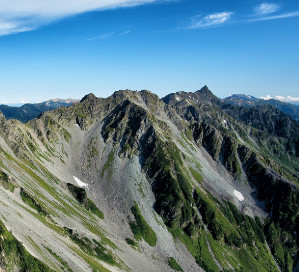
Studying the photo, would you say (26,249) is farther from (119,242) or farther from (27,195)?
(119,242)

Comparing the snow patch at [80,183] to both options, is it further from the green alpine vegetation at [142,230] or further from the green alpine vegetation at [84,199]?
the green alpine vegetation at [142,230]

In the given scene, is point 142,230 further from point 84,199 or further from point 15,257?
point 15,257

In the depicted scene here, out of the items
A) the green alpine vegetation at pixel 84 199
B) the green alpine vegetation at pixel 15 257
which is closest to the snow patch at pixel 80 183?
the green alpine vegetation at pixel 84 199

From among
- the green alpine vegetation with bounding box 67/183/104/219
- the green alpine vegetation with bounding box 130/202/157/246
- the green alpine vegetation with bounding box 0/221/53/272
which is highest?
the green alpine vegetation with bounding box 0/221/53/272

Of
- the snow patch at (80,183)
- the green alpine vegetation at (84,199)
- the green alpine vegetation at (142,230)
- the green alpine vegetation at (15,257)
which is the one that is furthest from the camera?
the snow patch at (80,183)

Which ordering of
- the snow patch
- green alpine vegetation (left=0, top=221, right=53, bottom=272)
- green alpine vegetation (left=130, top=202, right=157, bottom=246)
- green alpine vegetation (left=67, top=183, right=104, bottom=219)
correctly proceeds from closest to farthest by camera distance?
green alpine vegetation (left=0, top=221, right=53, bottom=272)
green alpine vegetation (left=130, top=202, right=157, bottom=246)
green alpine vegetation (left=67, top=183, right=104, bottom=219)
the snow patch

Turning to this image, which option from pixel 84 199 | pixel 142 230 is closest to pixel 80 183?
pixel 84 199

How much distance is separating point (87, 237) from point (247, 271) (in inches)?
4322

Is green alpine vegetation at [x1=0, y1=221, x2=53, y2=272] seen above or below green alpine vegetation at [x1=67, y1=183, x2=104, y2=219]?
above

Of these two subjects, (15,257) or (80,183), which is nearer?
(15,257)

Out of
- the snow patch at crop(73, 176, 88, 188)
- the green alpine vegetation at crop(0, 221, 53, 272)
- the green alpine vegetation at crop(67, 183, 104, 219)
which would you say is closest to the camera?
the green alpine vegetation at crop(0, 221, 53, 272)

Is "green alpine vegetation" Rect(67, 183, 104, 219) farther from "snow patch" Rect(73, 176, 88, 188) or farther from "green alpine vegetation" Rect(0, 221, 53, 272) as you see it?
"green alpine vegetation" Rect(0, 221, 53, 272)

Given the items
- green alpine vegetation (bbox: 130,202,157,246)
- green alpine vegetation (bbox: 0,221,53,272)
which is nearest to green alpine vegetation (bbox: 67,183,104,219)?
green alpine vegetation (bbox: 130,202,157,246)

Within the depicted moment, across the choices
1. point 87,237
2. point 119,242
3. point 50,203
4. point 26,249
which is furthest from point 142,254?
point 26,249
